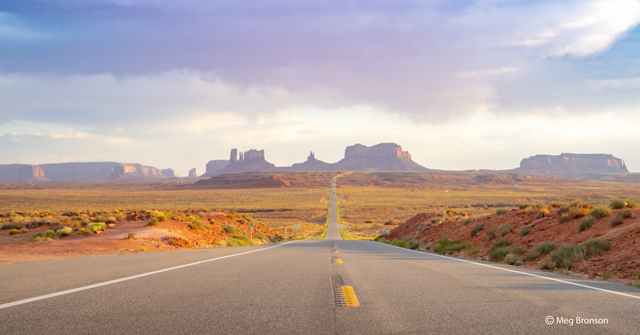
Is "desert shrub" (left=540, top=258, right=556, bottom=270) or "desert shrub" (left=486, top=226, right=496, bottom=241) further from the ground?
"desert shrub" (left=540, top=258, right=556, bottom=270)

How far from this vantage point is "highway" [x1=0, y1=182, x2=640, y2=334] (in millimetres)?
3896

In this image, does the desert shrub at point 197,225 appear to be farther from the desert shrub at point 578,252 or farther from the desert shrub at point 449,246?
the desert shrub at point 578,252

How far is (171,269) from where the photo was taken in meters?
8.27

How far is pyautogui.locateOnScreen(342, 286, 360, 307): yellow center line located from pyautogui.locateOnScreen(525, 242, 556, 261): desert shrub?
32.9 ft

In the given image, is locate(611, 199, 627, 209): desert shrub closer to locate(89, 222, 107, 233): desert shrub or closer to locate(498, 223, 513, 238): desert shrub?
locate(498, 223, 513, 238): desert shrub

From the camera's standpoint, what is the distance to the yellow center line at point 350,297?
16.1 feet

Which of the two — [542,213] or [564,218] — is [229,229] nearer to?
[542,213]

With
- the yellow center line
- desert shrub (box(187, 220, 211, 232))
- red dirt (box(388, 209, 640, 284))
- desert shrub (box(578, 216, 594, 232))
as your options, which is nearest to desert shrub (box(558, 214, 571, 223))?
red dirt (box(388, 209, 640, 284))

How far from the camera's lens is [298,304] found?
16.1 feet

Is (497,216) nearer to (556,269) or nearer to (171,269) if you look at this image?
(556,269)

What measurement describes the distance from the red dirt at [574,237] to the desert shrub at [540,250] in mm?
231

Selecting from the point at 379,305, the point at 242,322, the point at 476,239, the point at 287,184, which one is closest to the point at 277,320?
the point at 242,322

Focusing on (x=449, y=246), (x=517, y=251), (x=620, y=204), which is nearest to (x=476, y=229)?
(x=449, y=246)

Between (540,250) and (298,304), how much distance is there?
11.8 metres
